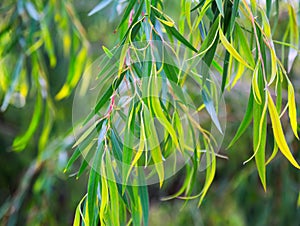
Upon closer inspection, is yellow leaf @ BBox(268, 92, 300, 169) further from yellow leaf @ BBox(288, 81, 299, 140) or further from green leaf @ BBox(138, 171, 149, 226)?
green leaf @ BBox(138, 171, 149, 226)

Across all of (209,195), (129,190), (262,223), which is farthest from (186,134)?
(209,195)

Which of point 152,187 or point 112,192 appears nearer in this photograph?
point 112,192

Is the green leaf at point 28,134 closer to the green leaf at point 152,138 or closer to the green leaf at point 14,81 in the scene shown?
the green leaf at point 14,81

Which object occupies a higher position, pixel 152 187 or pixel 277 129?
pixel 277 129

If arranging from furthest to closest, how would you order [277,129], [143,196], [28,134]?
[28,134] → [143,196] → [277,129]

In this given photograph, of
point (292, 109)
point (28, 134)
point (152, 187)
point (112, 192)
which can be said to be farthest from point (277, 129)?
point (152, 187)

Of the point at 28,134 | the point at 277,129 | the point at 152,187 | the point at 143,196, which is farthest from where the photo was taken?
the point at 152,187

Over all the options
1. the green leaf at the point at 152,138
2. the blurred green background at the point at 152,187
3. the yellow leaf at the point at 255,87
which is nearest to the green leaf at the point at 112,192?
the green leaf at the point at 152,138

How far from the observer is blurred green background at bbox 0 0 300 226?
1603mm

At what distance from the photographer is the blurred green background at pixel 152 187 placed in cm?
160

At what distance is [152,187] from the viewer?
7.46 ft

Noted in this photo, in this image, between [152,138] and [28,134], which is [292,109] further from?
[28,134]

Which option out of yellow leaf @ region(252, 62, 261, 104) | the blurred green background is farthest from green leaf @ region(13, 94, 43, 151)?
yellow leaf @ region(252, 62, 261, 104)

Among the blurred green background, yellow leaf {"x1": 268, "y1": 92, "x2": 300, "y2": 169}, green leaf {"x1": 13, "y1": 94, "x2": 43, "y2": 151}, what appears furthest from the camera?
the blurred green background
